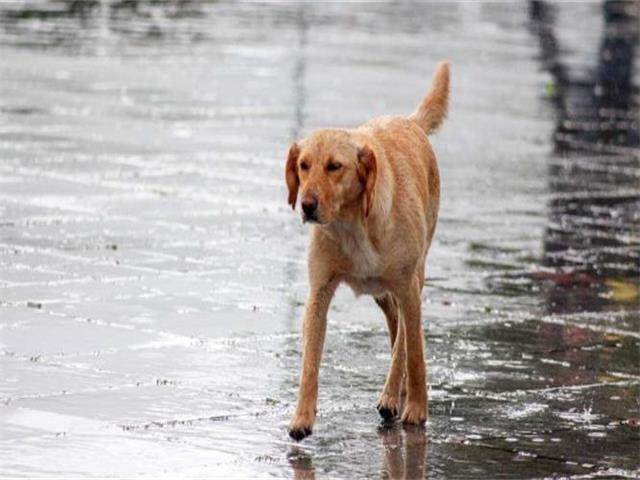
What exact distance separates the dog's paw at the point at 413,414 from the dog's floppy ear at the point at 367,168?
119 cm

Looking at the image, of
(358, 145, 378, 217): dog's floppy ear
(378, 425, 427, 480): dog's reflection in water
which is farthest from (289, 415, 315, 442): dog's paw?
(358, 145, 378, 217): dog's floppy ear

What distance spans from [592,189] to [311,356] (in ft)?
34.8

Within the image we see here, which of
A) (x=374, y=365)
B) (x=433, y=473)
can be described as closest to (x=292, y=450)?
(x=433, y=473)

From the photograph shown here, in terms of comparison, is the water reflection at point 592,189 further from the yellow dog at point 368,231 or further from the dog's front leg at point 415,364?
the dog's front leg at point 415,364

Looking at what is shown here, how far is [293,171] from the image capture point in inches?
368

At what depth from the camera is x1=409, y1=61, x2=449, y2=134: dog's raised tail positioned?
11.4 m

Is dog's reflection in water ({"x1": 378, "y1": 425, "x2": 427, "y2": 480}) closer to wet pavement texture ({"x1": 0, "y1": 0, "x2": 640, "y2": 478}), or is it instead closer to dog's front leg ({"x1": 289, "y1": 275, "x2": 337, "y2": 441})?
wet pavement texture ({"x1": 0, "y1": 0, "x2": 640, "y2": 478})

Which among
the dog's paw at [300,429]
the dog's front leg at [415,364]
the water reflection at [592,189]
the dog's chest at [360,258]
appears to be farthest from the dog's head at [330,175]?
the water reflection at [592,189]

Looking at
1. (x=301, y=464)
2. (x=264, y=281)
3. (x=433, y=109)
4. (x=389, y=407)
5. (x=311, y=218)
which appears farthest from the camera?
(x=264, y=281)

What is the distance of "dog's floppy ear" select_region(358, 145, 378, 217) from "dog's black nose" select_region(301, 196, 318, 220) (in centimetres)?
35

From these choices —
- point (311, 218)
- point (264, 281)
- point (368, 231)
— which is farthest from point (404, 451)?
point (264, 281)

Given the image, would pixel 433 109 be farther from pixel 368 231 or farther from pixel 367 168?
pixel 367 168

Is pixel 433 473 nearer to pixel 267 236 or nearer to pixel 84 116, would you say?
pixel 267 236

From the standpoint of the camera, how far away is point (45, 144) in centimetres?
1967
